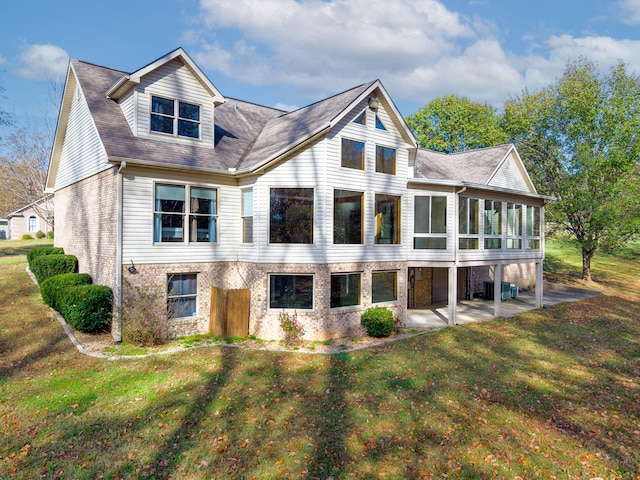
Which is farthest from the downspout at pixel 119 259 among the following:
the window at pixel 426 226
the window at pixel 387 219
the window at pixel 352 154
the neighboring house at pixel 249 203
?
the window at pixel 426 226

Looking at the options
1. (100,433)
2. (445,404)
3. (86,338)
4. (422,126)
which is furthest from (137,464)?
(422,126)

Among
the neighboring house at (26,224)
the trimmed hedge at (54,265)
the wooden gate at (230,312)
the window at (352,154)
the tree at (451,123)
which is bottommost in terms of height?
the wooden gate at (230,312)

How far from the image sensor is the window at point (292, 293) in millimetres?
12836

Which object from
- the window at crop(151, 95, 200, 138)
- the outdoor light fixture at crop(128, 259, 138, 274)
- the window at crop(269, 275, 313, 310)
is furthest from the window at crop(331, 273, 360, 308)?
the window at crop(151, 95, 200, 138)

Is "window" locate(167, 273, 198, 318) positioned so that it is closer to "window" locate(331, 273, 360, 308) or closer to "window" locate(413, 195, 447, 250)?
"window" locate(331, 273, 360, 308)

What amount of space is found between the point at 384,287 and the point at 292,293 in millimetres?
3720

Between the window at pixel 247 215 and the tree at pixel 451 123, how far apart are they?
93.9 ft

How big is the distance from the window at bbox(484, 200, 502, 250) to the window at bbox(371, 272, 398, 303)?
16.9 feet

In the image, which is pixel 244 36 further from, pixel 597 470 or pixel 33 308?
pixel 597 470

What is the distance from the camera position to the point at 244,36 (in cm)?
1886

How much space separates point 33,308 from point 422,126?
36.3 meters

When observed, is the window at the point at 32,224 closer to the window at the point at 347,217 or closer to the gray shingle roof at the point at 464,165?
the gray shingle roof at the point at 464,165

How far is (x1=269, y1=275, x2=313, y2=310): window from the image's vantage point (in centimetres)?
1284

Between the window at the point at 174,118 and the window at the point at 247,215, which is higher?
the window at the point at 174,118
